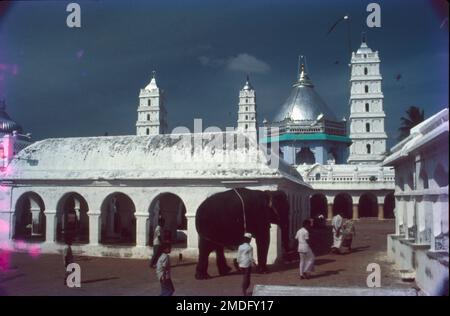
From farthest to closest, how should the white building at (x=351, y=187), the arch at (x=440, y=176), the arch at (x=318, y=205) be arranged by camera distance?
the arch at (x=318, y=205), the white building at (x=351, y=187), the arch at (x=440, y=176)

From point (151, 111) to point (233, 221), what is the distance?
3876 cm

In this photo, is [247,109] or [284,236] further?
[247,109]

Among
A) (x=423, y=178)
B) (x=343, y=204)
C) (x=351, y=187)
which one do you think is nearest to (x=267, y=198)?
(x=423, y=178)

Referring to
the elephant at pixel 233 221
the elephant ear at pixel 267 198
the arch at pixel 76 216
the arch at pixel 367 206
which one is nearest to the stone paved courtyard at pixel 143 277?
the elephant at pixel 233 221

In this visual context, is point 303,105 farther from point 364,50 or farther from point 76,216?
point 76,216

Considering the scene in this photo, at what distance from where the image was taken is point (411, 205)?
1214 centimetres

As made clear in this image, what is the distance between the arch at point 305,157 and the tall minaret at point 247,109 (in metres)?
8.48

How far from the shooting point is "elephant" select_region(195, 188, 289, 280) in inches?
485

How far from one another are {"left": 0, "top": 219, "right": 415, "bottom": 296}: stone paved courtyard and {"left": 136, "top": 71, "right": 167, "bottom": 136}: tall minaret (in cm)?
3447

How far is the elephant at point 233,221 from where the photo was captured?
12.3 m

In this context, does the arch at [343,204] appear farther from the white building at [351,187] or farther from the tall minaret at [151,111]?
the tall minaret at [151,111]

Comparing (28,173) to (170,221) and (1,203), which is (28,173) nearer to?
(1,203)

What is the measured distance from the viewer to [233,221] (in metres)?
12.4
